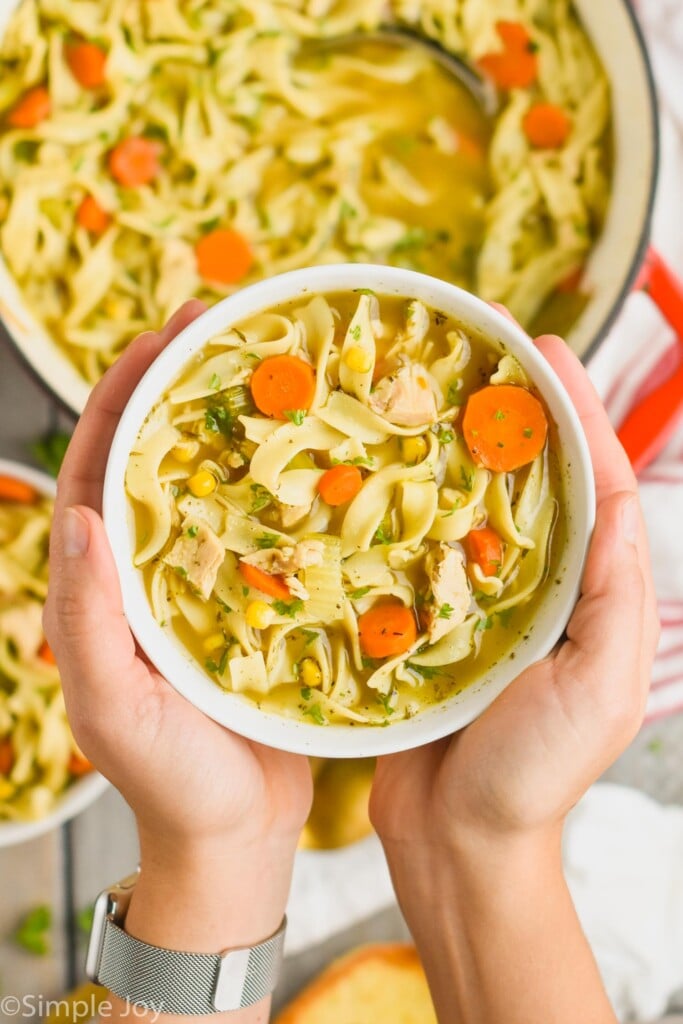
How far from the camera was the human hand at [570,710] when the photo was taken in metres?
2.66

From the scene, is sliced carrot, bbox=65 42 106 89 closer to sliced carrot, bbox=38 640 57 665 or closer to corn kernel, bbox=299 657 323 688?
sliced carrot, bbox=38 640 57 665

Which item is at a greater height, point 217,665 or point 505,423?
point 505,423

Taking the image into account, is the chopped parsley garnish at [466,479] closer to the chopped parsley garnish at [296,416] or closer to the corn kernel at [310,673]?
the chopped parsley garnish at [296,416]

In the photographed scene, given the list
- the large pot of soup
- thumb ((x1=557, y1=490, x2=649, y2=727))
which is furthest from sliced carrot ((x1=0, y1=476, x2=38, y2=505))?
thumb ((x1=557, y1=490, x2=649, y2=727))

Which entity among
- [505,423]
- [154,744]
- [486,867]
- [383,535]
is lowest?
[486,867]

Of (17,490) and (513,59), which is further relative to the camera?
(17,490)

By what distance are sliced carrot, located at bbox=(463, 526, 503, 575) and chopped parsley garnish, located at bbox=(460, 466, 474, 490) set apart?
0.13m

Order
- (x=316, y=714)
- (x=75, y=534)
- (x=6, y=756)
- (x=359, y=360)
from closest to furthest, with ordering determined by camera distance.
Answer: (x=75, y=534) → (x=359, y=360) → (x=316, y=714) → (x=6, y=756)

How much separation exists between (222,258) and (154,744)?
6.49 ft

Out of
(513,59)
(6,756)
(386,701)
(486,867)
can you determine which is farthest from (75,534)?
(513,59)

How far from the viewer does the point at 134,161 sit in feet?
13.0

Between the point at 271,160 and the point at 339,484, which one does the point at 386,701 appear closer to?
the point at 339,484

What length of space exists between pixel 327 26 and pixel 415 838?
9.82 feet

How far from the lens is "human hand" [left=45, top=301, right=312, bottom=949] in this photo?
2.59 metres
